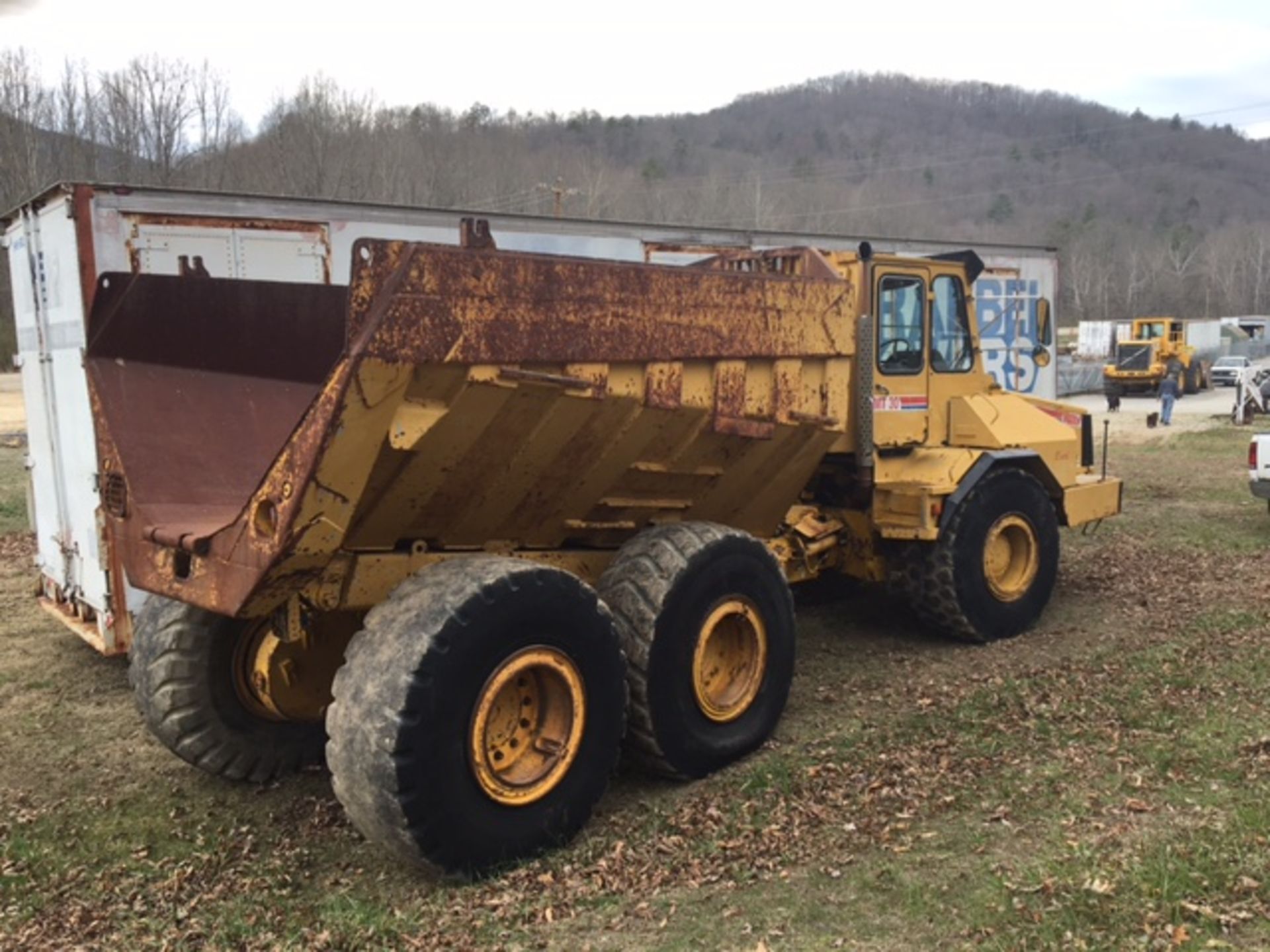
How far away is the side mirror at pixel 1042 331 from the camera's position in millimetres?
7793

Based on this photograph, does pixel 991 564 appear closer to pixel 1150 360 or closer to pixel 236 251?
pixel 236 251

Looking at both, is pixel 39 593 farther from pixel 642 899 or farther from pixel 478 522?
pixel 642 899

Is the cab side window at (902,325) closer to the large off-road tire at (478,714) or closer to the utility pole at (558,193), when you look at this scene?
the large off-road tire at (478,714)

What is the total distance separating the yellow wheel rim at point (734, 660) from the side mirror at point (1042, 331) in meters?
3.56

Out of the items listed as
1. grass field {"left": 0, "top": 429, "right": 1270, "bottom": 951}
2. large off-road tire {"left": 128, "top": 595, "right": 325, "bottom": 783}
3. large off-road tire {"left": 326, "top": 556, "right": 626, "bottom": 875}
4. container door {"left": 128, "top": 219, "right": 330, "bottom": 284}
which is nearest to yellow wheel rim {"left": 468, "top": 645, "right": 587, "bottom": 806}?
large off-road tire {"left": 326, "top": 556, "right": 626, "bottom": 875}

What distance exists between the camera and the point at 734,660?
216 inches

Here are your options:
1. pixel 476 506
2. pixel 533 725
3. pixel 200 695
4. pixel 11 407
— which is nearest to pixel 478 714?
pixel 533 725

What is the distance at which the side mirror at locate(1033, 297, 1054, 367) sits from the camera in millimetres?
7793

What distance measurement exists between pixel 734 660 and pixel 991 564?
2.63 meters

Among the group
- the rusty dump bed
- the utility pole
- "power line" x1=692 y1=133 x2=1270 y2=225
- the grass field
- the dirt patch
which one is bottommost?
the grass field

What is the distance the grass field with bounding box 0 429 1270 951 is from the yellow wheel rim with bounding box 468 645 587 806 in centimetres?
33

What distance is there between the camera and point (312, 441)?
3.73m

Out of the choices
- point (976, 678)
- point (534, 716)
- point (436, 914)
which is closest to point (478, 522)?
point (534, 716)

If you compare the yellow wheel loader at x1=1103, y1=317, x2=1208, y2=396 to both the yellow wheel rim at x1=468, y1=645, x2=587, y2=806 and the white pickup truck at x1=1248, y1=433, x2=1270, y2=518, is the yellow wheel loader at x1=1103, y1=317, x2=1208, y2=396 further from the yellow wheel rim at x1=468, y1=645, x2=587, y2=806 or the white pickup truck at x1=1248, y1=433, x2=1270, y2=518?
the yellow wheel rim at x1=468, y1=645, x2=587, y2=806
